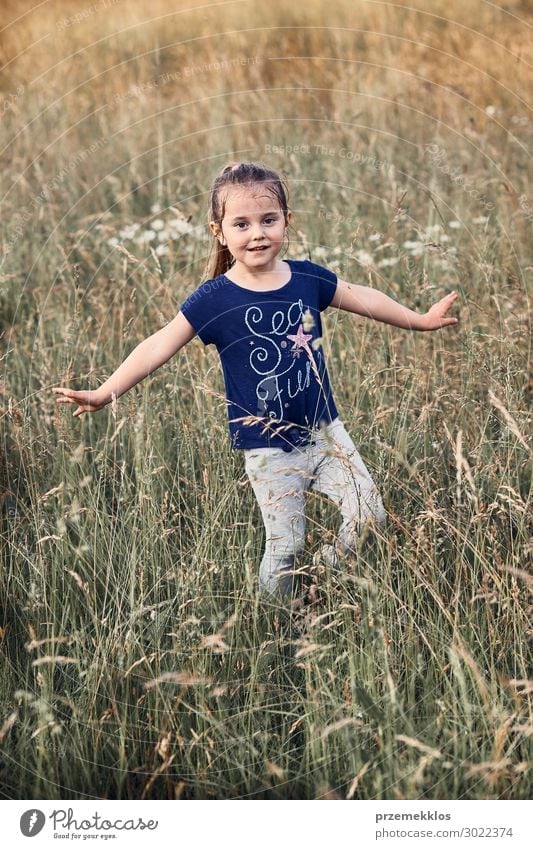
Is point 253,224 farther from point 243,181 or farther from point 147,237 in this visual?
point 147,237

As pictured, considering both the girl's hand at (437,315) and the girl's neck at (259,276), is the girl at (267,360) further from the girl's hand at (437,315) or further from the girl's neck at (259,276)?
the girl's hand at (437,315)

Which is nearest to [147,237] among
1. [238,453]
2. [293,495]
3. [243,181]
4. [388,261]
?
[388,261]

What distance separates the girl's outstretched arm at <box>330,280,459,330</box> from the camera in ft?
8.83

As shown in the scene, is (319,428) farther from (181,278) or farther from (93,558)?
(181,278)

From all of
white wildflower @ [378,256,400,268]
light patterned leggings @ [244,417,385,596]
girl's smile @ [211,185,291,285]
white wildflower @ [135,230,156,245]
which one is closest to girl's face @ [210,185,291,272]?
girl's smile @ [211,185,291,285]

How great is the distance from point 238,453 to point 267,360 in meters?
0.52

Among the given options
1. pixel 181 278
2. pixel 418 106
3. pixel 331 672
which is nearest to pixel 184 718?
pixel 331 672

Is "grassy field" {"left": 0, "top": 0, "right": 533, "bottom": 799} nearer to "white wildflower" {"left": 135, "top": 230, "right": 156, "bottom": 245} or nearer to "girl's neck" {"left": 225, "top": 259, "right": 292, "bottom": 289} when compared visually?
"white wildflower" {"left": 135, "top": 230, "right": 156, "bottom": 245}

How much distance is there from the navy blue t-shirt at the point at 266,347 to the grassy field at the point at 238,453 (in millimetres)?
131

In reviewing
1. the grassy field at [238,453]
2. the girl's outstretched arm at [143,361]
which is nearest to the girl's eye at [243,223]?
the girl's outstretched arm at [143,361]

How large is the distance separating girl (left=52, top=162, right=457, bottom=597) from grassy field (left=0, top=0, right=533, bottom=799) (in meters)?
0.11

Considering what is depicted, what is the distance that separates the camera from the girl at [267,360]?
2.47 metres

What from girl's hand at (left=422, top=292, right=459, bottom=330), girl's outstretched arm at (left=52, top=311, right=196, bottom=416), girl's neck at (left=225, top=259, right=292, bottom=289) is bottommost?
girl's outstretched arm at (left=52, top=311, right=196, bottom=416)

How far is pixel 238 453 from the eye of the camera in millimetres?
2977
